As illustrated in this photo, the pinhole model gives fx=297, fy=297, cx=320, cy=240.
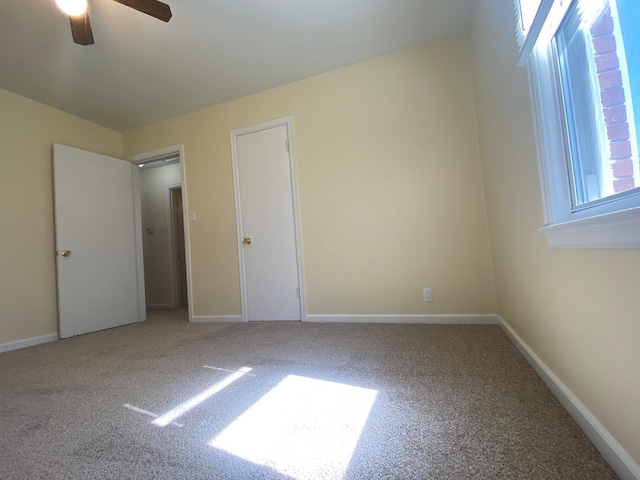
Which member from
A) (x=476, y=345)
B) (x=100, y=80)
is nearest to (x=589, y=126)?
(x=476, y=345)

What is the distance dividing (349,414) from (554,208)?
1.11 m

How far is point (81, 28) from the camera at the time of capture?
5.86 feet

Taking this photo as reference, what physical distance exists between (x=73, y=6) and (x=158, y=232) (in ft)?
12.4

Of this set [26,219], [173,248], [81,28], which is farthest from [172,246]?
[81,28]

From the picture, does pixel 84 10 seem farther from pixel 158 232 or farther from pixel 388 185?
pixel 158 232

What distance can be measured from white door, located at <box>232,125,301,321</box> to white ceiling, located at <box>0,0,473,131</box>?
0.64 meters

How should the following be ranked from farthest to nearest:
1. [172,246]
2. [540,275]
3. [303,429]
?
1. [172,246]
2. [540,275]
3. [303,429]

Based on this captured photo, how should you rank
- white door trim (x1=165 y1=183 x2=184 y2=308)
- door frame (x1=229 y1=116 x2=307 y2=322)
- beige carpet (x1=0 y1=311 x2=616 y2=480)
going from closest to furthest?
beige carpet (x1=0 y1=311 x2=616 y2=480)
door frame (x1=229 y1=116 x2=307 y2=322)
white door trim (x1=165 y1=183 x2=184 y2=308)

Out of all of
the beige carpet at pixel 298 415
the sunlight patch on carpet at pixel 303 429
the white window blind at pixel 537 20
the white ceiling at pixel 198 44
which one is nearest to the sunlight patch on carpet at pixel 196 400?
the beige carpet at pixel 298 415

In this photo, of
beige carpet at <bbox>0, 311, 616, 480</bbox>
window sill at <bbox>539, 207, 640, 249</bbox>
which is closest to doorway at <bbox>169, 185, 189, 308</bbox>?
beige carpet at <bbox>0, 311, 616, 480</bbox>

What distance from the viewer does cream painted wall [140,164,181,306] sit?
195 inches

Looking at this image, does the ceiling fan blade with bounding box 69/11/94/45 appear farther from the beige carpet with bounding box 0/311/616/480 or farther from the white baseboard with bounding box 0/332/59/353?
the white baseboard with bounding box 0/332/59/353

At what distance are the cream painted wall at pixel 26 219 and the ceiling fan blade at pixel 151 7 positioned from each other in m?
2.14

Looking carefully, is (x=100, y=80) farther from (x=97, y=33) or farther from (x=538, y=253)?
(x=538, y=253)
